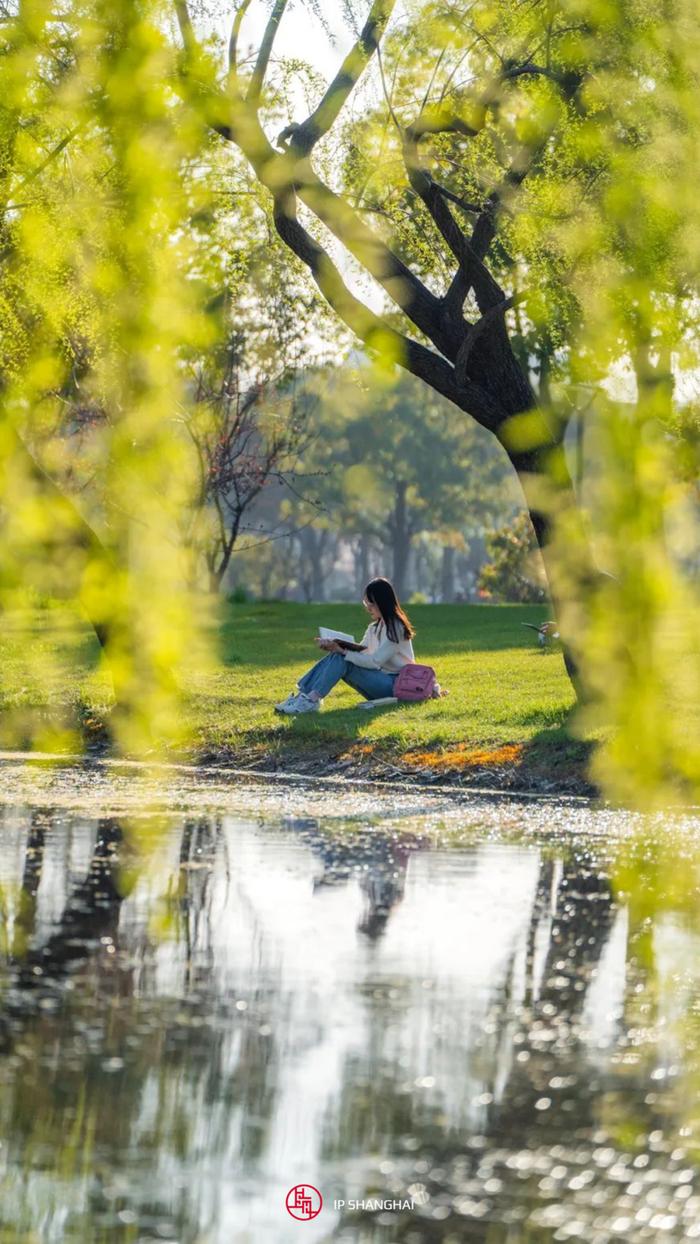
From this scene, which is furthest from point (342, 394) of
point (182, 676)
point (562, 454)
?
point (562, 454)

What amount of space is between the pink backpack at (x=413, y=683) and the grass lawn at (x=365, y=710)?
15 centimetres

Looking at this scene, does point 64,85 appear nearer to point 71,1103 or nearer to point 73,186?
point 73,186

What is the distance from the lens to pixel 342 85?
16219mm

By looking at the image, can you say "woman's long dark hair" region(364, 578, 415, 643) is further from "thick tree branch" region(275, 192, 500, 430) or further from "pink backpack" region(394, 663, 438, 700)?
"thick tree branch" region(275, 192, 500, 430)

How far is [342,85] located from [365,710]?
5.22 meters

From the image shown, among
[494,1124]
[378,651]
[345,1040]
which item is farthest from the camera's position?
[378,651]

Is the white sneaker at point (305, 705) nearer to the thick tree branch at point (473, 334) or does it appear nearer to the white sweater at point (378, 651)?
the white sweater at point (378, 651)

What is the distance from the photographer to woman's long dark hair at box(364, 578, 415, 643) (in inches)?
682

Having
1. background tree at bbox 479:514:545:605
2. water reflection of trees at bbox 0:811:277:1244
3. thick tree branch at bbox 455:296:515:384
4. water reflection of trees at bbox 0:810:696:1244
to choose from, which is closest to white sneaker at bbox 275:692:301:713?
thick tree branch at bbox 455:296:515:384

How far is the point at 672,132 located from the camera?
14477 mm

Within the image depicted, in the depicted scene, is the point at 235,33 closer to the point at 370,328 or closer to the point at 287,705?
the point at 370,328

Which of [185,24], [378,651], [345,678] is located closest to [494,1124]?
[185,24]

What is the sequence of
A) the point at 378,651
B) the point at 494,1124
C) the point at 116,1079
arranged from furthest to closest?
the point at 378,651, the point at 116,1079, the point at 494,1124

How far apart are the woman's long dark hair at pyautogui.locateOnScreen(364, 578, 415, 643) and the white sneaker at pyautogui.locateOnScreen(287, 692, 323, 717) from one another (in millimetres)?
891
